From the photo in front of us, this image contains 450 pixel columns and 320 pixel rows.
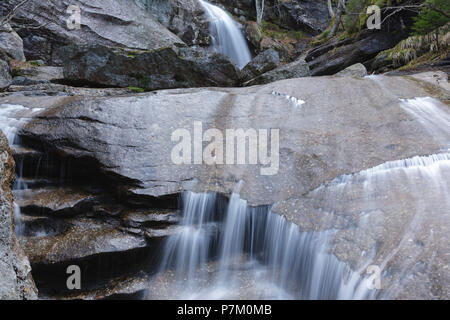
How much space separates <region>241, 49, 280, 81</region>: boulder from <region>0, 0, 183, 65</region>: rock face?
508 cm

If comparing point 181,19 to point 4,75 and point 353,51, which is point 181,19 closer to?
point 353,51

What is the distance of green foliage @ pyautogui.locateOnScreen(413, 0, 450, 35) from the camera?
25.8ft

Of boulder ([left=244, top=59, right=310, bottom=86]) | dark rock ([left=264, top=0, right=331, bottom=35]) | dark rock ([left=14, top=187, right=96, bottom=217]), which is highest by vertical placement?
dark rock ([left=264, top=0, right=331, bottom=35])

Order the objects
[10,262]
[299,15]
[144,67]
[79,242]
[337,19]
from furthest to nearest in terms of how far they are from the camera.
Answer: [299,15] → [337,19] → [144,67] → [79,242] → [10,262]

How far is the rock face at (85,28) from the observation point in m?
11.3

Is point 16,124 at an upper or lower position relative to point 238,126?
lower

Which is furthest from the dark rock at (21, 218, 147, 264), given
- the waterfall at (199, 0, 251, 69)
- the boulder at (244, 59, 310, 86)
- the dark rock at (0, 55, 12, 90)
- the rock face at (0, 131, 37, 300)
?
the waterfall at (199, 0, 251, 69)

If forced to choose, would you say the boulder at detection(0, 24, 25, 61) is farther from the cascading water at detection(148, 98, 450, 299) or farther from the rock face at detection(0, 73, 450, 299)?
the cascading water at detection(148, 98, 450, 299)

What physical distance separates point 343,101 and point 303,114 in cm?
88

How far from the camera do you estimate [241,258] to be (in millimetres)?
3969

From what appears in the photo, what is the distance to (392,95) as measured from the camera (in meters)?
5.41

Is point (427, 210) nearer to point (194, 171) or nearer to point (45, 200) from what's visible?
point (194, 171)

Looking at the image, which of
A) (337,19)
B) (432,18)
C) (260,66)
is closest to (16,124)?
(260,66)

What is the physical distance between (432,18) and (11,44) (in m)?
13.4
